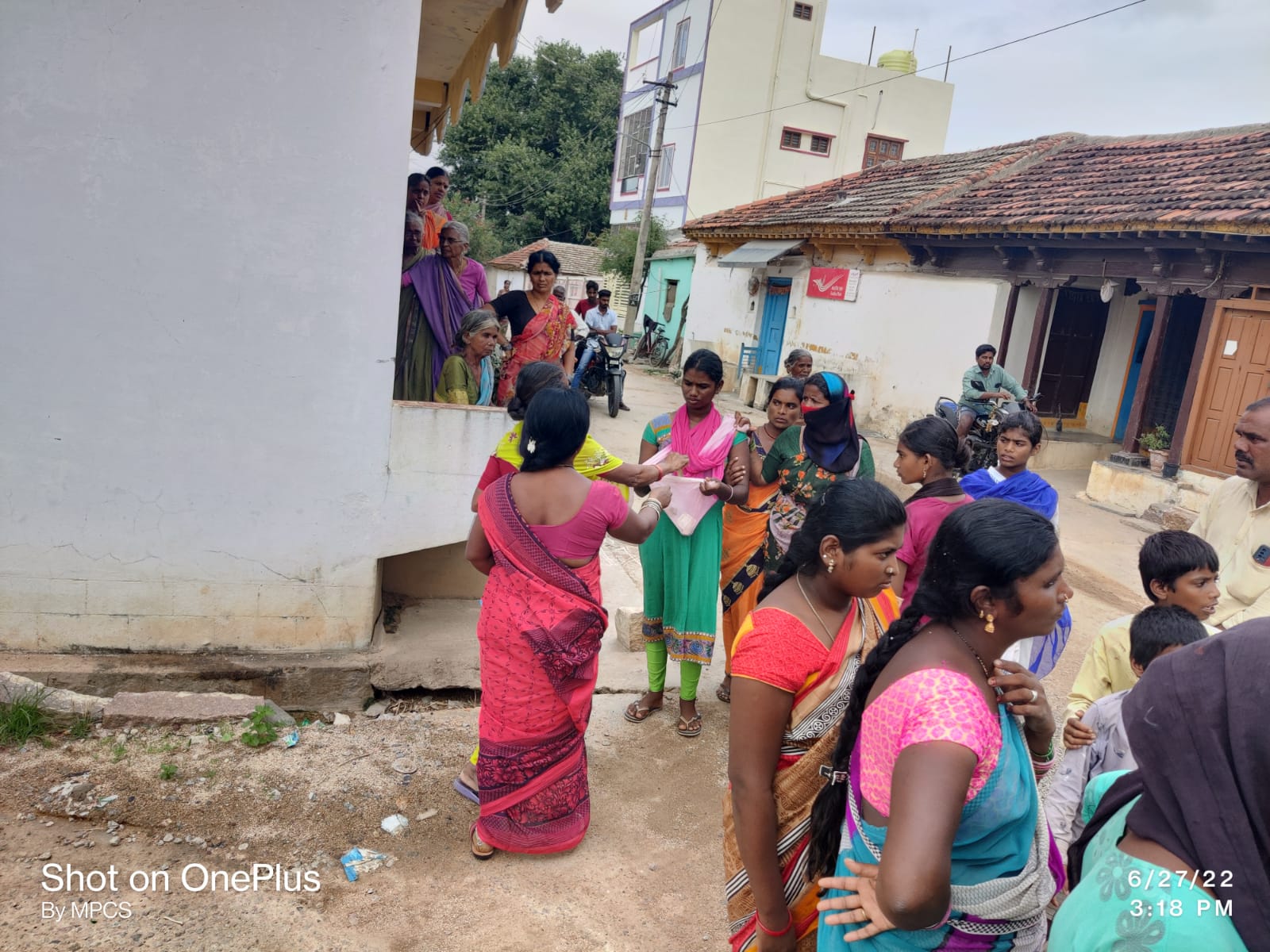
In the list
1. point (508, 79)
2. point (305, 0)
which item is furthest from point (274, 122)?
point (508, 79)

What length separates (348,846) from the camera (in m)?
2.93

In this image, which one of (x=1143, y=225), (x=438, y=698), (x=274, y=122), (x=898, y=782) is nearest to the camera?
(x=898, y=782)

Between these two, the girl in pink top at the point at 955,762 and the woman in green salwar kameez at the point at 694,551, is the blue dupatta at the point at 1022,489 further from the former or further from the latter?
the girl in pink top at the point at 955,762

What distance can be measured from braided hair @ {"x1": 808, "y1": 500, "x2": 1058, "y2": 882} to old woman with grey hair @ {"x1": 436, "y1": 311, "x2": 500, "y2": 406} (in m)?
3.14

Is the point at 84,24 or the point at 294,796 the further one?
the point at 84,24

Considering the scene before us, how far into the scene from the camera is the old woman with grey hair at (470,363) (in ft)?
14.3

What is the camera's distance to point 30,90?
3.42 meters

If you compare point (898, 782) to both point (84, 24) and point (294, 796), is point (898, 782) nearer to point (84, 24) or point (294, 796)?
point (294, 796)

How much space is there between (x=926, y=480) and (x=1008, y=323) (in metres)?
8.93

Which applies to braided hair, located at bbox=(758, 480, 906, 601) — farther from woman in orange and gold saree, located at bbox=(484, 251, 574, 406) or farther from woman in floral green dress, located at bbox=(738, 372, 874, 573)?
woman in orange and gold saree, located at bbox=(484, 251, 574, 406)

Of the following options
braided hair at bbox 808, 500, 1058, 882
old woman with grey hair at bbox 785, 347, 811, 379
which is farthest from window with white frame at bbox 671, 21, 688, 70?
braided hair at bbox 808, 500, 1058, 882

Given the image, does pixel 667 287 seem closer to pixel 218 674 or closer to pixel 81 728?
pixel 218 674

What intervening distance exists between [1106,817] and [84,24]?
4345mm

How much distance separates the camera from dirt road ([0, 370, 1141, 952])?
2498 millimetres
